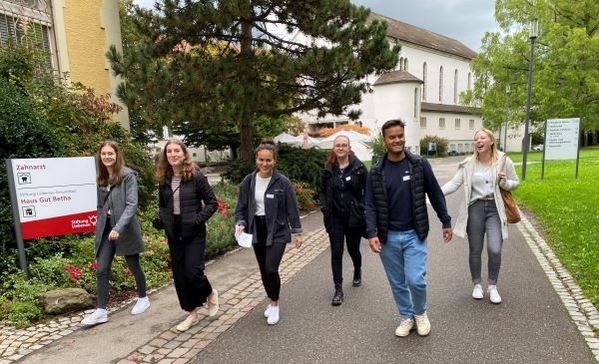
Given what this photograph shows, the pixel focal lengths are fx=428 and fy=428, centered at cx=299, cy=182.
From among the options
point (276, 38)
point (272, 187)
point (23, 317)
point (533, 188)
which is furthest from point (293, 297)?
point (533, 188)

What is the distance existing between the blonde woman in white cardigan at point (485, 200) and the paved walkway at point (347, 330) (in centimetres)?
42

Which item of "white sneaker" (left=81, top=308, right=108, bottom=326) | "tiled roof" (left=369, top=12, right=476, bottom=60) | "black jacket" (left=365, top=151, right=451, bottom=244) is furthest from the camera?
"tiled roof" (left=369, top=12, right=476, bottom=60)

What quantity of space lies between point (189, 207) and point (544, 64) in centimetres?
2521

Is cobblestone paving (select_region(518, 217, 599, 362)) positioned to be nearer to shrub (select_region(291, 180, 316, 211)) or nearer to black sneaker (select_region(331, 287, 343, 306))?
black sneaker (select_region(331, 287, 343, 306))

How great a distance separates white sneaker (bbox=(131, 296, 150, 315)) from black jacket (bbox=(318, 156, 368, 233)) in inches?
86.7

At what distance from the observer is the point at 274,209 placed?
419 centimetres

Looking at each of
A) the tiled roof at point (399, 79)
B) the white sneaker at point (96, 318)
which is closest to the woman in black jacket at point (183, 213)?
the white sneaker at point (96, 318)

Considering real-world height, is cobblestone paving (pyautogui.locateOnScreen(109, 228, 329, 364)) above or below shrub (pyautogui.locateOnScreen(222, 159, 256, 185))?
below

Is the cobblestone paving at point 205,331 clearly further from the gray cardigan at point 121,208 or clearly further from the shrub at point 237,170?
the shrub at point 237,170

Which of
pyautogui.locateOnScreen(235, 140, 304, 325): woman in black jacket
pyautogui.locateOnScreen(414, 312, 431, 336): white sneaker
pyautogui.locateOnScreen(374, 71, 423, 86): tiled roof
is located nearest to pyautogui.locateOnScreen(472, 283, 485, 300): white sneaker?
pyautogui.locateOnScreen(414, 312, 431, 336): white sneaker

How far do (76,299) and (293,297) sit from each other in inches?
95.6

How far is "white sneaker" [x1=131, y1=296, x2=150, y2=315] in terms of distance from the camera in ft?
15.3

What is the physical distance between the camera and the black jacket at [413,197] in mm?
3676

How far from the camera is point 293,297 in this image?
5.05 metres
